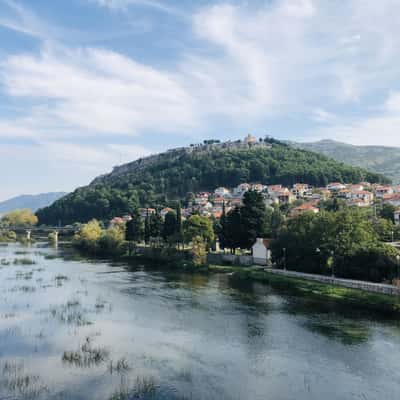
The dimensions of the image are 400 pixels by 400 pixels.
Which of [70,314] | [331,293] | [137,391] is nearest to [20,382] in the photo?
[137,391]

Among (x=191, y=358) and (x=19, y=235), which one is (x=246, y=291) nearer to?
(x=191, y=358)

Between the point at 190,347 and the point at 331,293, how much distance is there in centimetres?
2231

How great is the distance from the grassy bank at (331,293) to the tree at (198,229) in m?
19.7

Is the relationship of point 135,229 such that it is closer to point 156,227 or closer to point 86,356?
point 156,227

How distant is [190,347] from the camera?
31891 millimetres

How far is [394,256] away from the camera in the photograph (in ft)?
159

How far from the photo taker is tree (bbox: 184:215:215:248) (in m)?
81.2

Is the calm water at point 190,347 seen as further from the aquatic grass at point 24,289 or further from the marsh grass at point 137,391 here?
the aquatic grass at point 24,289

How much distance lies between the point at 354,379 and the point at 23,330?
2569cm

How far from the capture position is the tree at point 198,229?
8125 centimetres

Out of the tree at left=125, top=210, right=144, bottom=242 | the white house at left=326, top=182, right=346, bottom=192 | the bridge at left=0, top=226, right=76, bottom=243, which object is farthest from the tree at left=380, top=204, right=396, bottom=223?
the bridge at left=0, top=226, right=76, bottom=243

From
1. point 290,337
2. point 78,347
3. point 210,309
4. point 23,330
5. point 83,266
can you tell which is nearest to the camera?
point 78,347

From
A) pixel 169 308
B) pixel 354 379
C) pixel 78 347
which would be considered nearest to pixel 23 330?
pixel 78 347

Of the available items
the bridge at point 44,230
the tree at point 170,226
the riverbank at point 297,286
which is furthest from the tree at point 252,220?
the bridge at point 44,230
